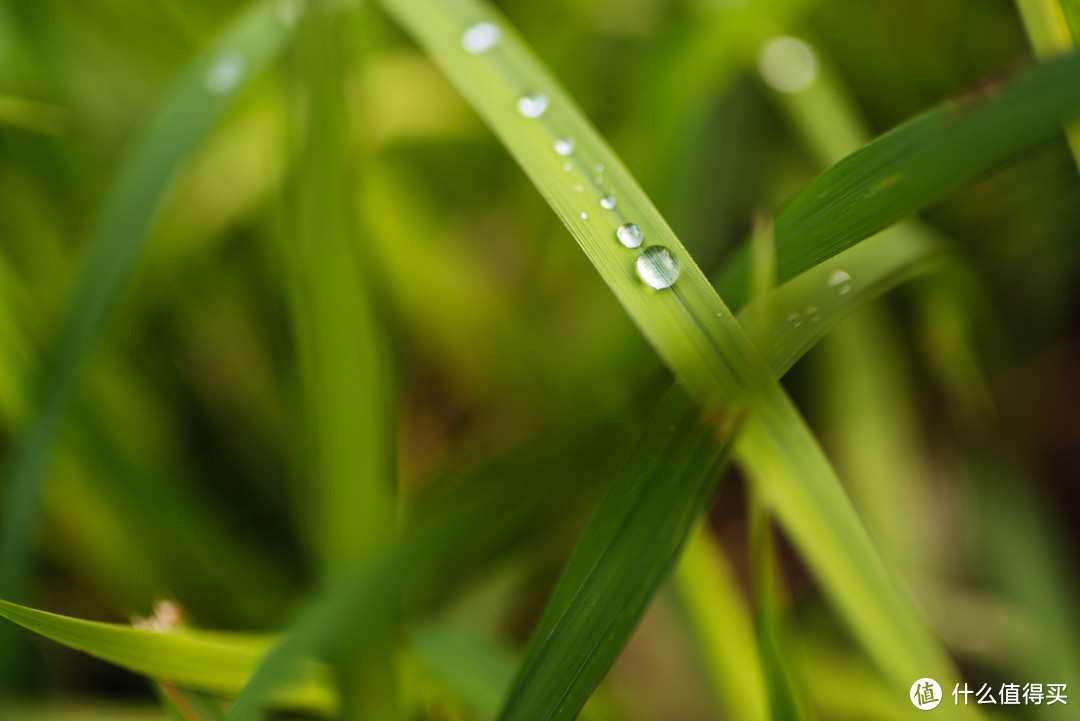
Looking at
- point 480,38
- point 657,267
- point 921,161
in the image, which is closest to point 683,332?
point 657,267

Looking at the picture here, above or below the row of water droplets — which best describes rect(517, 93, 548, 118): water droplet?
above

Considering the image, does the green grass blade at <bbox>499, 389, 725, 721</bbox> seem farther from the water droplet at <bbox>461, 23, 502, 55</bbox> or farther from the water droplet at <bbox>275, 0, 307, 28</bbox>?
the water droplet at <bbox>275, 0, 307, 28</bbox>

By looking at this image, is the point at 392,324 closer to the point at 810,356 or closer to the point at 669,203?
the point at 669,203

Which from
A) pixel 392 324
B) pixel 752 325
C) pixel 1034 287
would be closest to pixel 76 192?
pixel 392 324

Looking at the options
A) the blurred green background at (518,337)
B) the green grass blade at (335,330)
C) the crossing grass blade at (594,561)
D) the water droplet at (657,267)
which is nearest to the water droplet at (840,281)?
the crossing grass blade at (594,561)

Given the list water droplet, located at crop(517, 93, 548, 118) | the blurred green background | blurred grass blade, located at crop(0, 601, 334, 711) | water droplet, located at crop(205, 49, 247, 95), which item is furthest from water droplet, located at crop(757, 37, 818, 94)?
blurred grass blade, located at crop(0, 601, 334, 711)

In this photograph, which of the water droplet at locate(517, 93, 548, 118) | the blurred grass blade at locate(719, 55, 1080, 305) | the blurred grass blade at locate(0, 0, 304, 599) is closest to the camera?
the blurred grass blade at locate(719, 55, 1080, 305)
